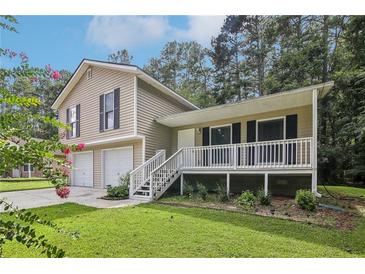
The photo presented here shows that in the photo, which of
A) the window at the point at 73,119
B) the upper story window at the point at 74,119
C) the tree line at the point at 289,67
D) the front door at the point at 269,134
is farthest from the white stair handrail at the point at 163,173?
the window at the point at 73,119

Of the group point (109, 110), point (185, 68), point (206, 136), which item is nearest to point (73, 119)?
point (109, 110)

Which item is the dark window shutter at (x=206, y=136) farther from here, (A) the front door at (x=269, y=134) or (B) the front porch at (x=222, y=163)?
(A) the front door at (x=269, y=134)

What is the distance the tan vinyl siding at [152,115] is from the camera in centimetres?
1140

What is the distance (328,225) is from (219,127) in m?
6.62

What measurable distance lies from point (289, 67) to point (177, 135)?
34.3ft

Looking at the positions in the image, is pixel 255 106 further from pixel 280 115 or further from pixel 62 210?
pixel 62 210

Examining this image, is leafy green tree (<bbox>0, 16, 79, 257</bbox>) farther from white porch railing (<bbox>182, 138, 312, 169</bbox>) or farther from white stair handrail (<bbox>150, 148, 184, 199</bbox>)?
white porch railing (<bbox>182, 138, 312, 169</bbox>)

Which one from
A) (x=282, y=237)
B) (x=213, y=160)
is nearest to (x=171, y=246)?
(x=282, y=237)

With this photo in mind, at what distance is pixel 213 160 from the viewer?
33.4 feet

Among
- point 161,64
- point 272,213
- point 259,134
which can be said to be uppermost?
point 161,64

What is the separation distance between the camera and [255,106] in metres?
9.50
